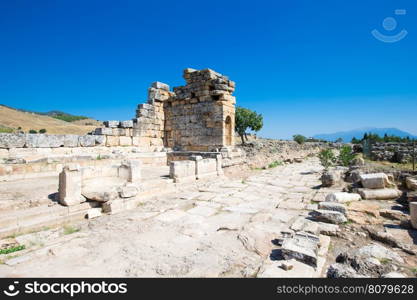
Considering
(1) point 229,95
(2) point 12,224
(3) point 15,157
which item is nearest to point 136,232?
(2) point 12,224

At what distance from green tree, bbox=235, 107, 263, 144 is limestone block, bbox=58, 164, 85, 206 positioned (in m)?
31.1

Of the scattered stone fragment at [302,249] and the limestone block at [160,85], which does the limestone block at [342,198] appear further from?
the limestone block at [160,85]

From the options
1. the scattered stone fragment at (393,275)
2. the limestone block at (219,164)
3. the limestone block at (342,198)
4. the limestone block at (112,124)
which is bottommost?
the scattered stone fragment at (393,275)

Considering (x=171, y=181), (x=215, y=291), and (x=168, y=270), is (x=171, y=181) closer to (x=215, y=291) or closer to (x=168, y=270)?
(x=168, y=270)

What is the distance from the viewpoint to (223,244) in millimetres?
2928

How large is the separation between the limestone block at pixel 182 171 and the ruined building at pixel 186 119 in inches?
115

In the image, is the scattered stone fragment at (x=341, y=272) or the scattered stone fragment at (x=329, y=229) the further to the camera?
the scattered stone fragment at (x=329, y=229)

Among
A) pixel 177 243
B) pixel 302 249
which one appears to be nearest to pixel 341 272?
pixel 302 249

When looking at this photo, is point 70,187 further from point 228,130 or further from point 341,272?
point 228,130

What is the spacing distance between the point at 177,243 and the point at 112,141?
7237 millimetres

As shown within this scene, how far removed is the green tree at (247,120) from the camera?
34.4m

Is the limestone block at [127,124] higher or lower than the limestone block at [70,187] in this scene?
higher

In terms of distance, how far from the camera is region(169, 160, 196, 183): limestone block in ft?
20.4

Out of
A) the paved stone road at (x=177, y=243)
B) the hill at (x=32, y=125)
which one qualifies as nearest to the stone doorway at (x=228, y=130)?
the paved stone road at (x=177, y=243)
